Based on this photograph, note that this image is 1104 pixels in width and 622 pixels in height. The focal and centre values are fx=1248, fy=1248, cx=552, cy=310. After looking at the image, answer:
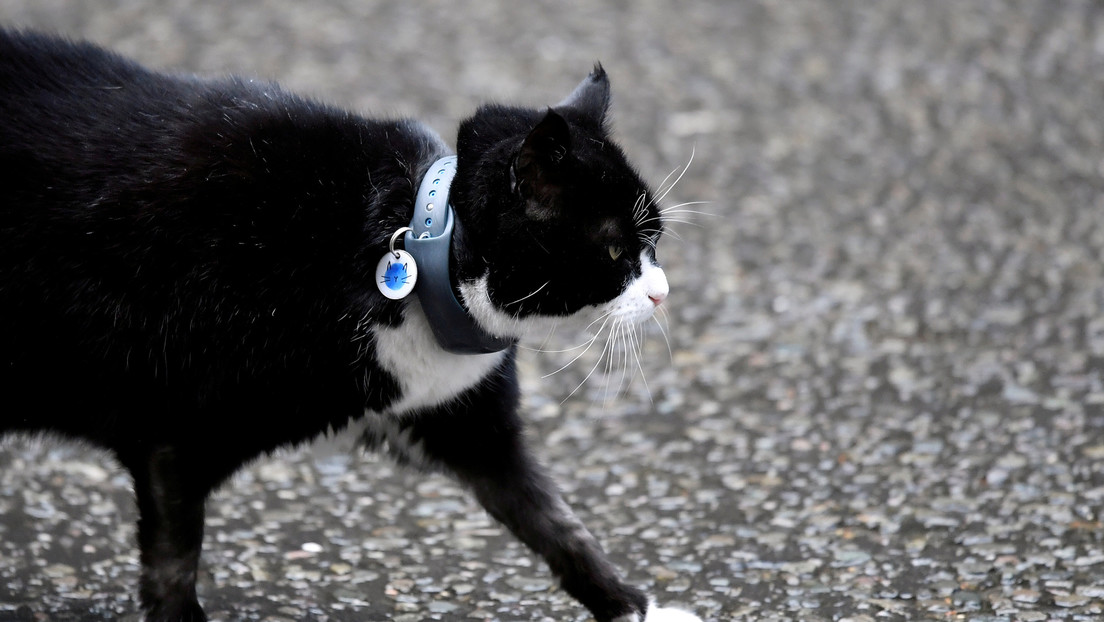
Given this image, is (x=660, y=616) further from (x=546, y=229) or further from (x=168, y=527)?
(x=168, y=527)

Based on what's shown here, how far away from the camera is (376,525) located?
3539 millimetres

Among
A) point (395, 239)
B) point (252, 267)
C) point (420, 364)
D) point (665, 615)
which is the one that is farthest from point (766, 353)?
point (252, 267)

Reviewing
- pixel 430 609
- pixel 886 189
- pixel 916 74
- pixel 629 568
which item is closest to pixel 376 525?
pixel 430 609

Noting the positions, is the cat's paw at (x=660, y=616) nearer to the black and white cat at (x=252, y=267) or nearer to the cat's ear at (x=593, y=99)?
the black and white cat at (x=252, y=267)

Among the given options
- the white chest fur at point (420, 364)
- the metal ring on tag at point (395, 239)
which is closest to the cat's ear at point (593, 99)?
the metal ring on tag at point (395, 239)

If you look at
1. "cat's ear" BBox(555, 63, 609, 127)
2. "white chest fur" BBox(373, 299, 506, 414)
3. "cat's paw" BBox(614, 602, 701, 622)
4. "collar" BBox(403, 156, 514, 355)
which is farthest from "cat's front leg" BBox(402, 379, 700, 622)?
"cat's ear" BBox(555, 63, 609, 127)

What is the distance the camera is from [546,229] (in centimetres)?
241

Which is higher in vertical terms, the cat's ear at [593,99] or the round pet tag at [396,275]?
the cat's ear at [593,99]

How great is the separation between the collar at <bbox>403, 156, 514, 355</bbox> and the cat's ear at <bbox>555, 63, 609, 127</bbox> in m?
0.32

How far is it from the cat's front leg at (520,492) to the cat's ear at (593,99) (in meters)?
0.62

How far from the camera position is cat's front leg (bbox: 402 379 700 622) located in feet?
9.05

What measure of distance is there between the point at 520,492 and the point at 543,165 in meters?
0.83

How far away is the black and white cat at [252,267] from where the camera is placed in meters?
2.44

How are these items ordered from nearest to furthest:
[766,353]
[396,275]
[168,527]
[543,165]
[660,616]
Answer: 1. [543,165]
2. [396,275]
3. [168,527]
4. [660,616]
5. [766,353]
